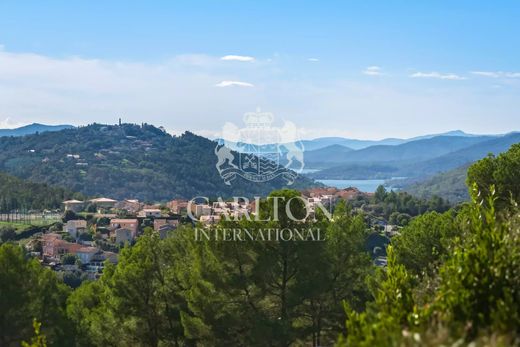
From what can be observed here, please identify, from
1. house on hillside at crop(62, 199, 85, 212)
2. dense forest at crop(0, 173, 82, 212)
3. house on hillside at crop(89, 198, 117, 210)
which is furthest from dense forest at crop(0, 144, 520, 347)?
house on hillside at crop(89, 198, 117, 210)

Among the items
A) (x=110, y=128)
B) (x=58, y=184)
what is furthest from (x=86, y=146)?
(x=58, y=184)

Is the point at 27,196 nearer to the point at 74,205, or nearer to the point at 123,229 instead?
the point at 74,205

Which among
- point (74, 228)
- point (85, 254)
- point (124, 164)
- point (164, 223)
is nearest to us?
point (85, 254)

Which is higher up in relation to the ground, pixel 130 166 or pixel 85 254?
pixel 130 166

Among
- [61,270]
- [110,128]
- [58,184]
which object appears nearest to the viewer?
[61,270]

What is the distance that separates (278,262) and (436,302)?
761 cm

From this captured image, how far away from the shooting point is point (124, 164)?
14388cm

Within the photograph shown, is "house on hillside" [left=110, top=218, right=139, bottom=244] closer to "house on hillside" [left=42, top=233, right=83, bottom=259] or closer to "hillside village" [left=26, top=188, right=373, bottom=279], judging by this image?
"hillside village" [left=26, top=188, right=373, bottom=279]

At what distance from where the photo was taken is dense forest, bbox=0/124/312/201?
412 feet

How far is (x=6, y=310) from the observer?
12.4 meters

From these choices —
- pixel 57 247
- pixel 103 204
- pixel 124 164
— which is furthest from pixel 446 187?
pixel 57 247

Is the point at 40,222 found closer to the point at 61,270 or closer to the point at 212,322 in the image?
the point at 61,270

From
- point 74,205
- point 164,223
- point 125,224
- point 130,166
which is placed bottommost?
point 125,224

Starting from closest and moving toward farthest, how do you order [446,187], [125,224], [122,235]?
[122,235], [125,224], [446,187]
